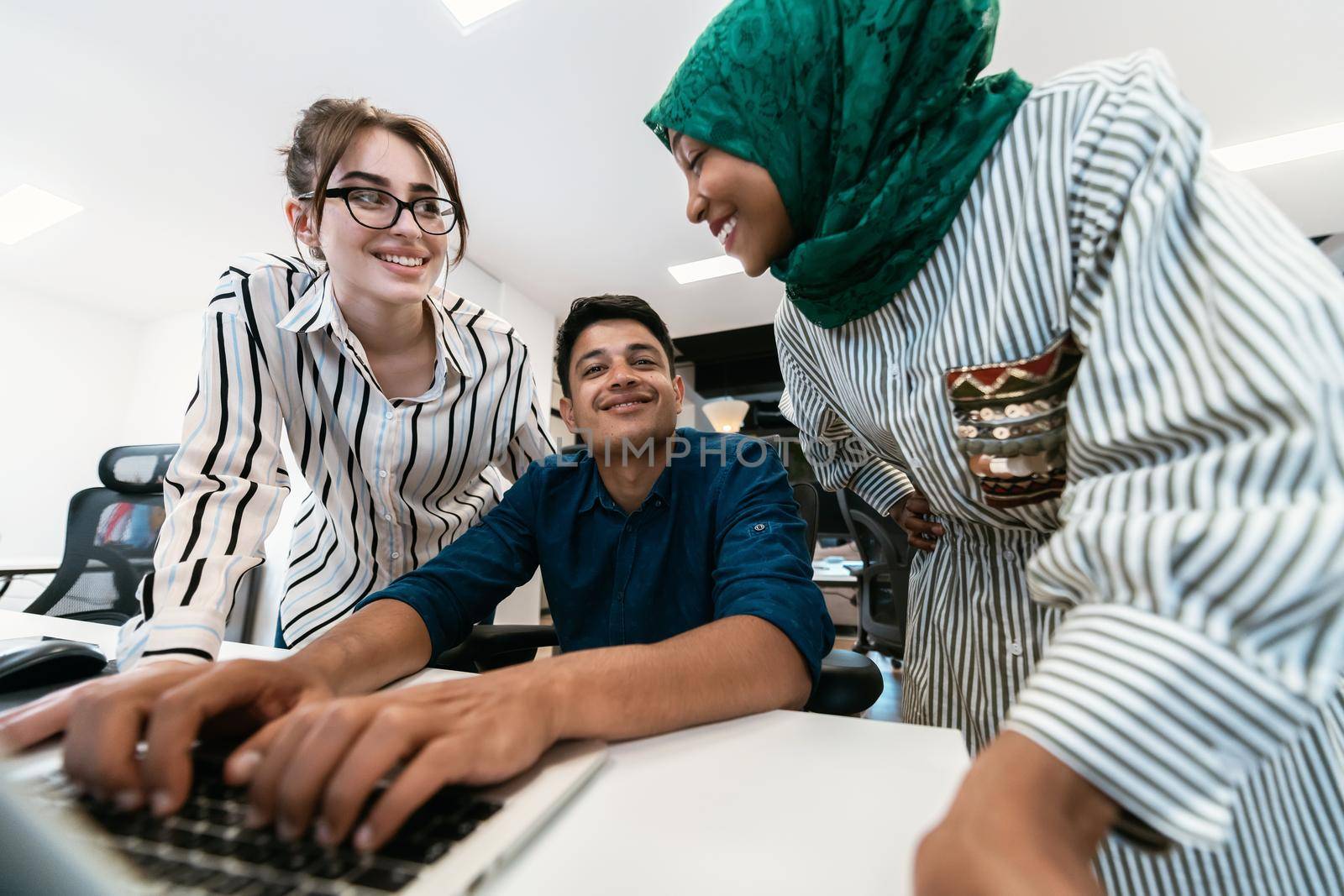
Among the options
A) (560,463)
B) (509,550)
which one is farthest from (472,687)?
(560,463)

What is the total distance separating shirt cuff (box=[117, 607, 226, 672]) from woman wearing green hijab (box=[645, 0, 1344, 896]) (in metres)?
0.86

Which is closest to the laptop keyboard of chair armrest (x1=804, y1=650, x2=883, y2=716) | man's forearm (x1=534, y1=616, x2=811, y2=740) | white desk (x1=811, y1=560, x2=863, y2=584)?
man's forearm (x1=534, y1=616, x2=811, y2=740)

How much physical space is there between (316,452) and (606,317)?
0.69 meters

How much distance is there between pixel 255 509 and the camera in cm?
93

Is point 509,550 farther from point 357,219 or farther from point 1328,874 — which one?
point 1328,874

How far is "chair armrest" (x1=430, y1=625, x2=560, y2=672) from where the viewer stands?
3.65ft

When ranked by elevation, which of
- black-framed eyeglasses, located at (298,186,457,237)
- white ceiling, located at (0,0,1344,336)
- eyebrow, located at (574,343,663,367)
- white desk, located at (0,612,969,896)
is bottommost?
white desk, located at (0,612,969,896)

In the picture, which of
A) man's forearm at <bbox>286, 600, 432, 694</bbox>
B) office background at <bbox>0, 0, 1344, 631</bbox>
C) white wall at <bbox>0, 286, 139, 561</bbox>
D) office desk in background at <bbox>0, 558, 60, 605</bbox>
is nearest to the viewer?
man's forearm at <bbox>286, 600, 432, 694</bbox>

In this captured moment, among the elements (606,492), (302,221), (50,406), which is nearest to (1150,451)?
→ (606,492)

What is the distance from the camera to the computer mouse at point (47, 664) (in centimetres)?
70

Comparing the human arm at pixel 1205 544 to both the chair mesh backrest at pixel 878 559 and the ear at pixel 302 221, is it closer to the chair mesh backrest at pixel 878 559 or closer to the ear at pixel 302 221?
the ear at pixel 302 221

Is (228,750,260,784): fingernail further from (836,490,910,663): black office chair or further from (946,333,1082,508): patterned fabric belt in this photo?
(836,490,910,663): black office chair

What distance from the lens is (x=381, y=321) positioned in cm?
119

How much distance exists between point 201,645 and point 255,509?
0.87 ft
